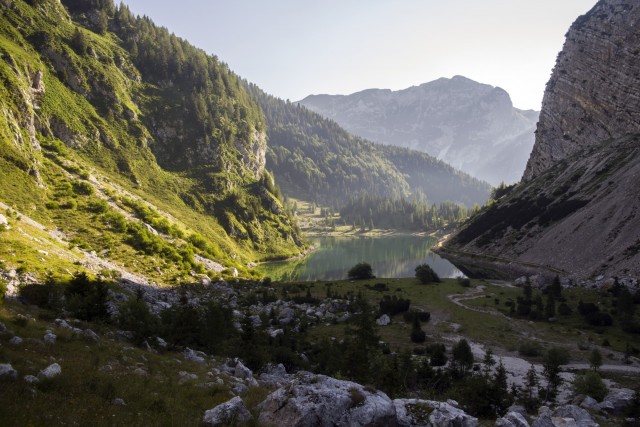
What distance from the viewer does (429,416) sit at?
1706cm

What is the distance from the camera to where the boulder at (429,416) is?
16703 mm

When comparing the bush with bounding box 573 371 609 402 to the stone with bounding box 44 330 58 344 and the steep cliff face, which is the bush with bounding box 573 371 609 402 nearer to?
the stone with bounding box 44 330 58 344

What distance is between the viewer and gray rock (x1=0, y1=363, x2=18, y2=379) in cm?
1360

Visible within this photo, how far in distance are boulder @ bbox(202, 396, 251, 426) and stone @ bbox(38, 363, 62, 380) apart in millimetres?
6338

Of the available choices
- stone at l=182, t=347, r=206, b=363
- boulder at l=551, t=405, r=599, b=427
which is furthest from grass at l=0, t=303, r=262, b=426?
boulder at l=551, t=405, r=599, b=427

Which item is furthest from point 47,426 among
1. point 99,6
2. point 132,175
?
point 99,6

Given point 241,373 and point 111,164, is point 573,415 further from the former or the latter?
point 111,164

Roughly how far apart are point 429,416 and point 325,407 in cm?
532

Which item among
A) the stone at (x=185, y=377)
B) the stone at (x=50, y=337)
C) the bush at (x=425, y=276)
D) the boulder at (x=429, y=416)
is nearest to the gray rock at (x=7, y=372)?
the stone at (x=50, y=337)

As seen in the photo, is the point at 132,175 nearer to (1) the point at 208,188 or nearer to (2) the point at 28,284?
(1) the point at 208,188

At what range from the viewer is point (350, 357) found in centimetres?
3341

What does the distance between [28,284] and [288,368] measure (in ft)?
87.5

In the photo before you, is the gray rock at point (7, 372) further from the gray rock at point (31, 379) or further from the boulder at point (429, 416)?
the boulder at point (429, 416)

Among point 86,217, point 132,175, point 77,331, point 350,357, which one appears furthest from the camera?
point 132,175
